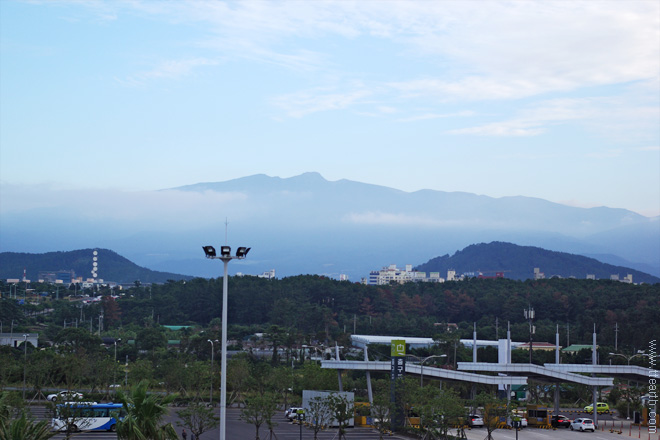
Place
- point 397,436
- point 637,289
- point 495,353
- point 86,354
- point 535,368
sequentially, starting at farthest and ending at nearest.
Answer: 1. point 637,289
2. point 495,353
3. point 86,354
4. point 535,368
5. point 397,436

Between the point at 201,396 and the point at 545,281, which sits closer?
the point at 201,396

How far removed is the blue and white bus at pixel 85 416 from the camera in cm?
4341

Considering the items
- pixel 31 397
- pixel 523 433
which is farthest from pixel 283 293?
pixel 523 433

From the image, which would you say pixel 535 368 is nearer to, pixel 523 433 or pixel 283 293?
pixel 523 433

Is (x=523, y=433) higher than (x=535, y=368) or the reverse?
the reverse

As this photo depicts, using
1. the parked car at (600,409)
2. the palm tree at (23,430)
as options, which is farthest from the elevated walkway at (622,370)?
the palm tree at (23,430)

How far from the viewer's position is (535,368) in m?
60.0

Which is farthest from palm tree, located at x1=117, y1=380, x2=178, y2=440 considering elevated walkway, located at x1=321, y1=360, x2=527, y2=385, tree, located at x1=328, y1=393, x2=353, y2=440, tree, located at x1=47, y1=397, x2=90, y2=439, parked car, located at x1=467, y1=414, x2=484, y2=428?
parked car, located at x1=467, y1=414, x2=484, y2=428

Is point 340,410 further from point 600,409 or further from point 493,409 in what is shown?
point 600,409

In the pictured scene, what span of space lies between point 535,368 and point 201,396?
25.4 metres

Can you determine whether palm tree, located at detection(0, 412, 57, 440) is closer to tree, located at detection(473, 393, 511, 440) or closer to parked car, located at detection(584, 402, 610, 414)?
tree, located at detection(473, 393, 511, 440)

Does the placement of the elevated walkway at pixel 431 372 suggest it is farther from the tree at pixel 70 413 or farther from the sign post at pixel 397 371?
the tree at pixel 70 413

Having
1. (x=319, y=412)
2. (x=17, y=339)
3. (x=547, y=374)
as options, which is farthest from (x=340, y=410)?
(x=17, y=339)

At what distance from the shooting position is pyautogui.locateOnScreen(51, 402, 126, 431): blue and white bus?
43406mm
